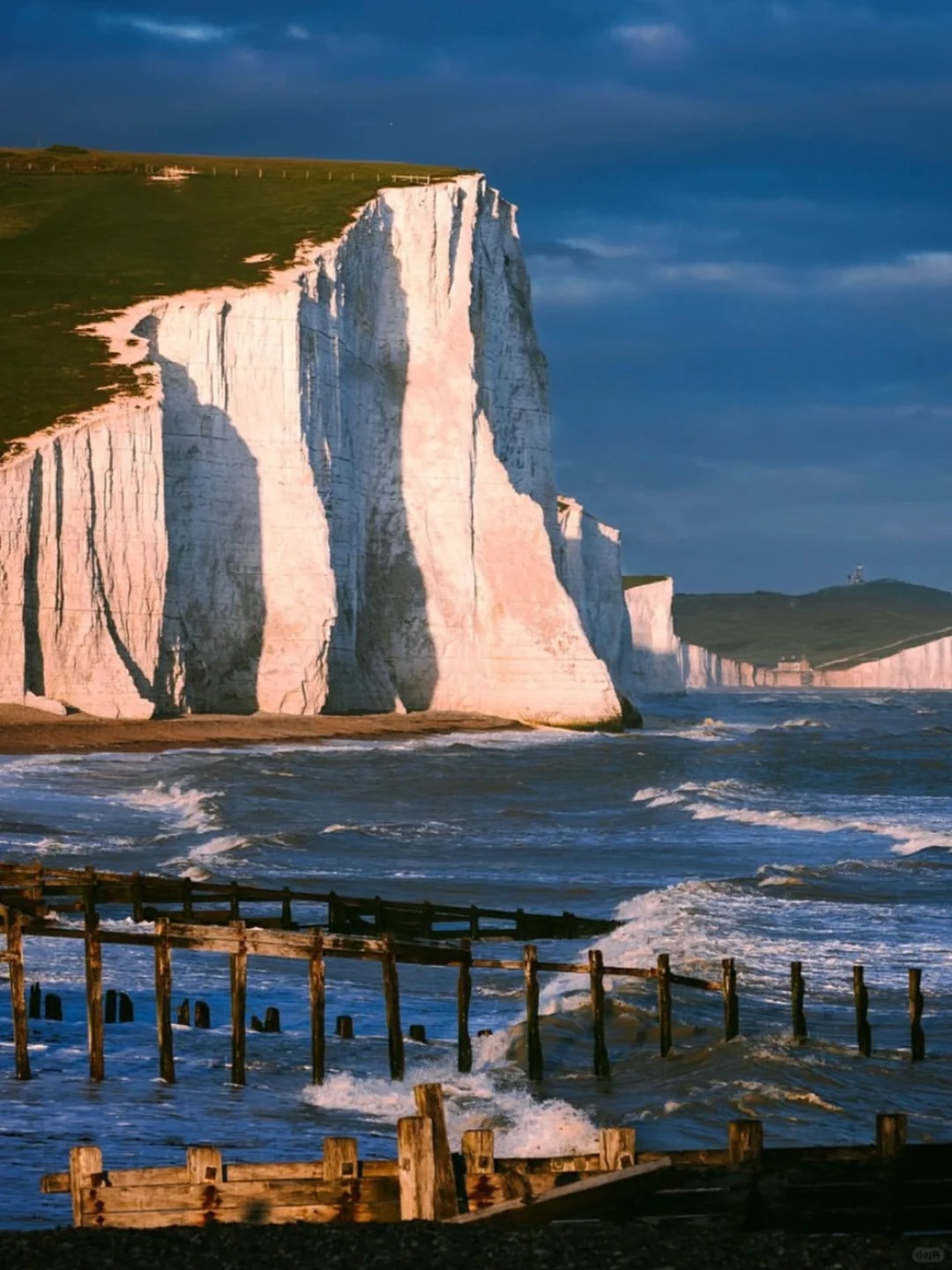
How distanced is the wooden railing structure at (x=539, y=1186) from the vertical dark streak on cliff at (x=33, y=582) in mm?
53166

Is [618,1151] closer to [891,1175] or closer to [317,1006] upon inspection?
[891,1175]

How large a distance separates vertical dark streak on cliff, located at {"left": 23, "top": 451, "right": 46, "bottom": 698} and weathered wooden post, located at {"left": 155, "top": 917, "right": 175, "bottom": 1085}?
46.2 m

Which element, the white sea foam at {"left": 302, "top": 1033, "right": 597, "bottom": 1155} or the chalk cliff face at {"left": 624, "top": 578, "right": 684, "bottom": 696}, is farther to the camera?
the chalk cliff face at {"left": 624, "top": 578, "right": 684, "bottom": 696}

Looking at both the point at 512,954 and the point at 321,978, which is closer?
the point at 321,978

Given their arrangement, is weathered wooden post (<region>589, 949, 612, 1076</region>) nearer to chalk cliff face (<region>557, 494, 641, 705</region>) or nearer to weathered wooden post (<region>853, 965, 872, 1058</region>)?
weathered wooden post (<region>853, 965, 872, 1058</region>)

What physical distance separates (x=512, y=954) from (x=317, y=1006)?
7182 millimetres

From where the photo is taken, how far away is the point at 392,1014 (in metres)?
16.6

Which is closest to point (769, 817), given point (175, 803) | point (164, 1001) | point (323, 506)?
point (175, 803)

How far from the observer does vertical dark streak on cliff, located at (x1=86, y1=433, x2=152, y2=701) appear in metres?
63.0

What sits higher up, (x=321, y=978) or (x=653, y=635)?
(x=653, y=635)

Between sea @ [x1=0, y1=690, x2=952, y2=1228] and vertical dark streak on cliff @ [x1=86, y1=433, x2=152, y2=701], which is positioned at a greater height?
vertical dark streak on cliff @ [x1=86, y1=433, x2=152, y2=701]

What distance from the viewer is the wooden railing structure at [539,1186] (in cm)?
967

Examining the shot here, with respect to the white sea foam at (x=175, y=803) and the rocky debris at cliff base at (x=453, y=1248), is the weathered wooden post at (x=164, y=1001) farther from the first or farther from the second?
the white sea foam at (x=175, y=803)

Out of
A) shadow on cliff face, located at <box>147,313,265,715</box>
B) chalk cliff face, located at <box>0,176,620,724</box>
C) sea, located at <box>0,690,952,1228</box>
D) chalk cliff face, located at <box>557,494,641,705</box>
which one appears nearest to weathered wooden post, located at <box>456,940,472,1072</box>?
sea, located at <box>0,690,952,1228</box>
